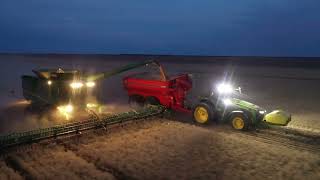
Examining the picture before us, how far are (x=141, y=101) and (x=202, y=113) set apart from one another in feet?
13.3

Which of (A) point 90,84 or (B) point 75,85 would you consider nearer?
(B) point 75,85

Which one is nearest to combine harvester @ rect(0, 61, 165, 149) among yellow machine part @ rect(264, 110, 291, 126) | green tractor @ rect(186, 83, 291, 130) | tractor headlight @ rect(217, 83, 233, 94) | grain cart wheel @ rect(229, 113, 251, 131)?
green tractor @ rect(186, 83, 291, 130)

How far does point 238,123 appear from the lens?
13.5 metres

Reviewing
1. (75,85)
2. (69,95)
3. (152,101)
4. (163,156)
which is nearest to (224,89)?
(152,101)

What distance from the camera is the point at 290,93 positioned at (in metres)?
25.2

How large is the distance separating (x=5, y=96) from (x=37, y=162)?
13.7 metres

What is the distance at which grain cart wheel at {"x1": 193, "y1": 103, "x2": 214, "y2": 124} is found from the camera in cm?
1412

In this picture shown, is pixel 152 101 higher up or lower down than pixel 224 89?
lower down

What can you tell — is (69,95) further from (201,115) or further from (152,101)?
(201,115)

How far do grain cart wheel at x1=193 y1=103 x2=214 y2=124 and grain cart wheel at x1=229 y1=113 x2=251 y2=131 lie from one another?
89 cm

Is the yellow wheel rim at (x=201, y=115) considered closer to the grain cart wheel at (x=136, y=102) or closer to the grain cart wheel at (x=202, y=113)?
the grain cart wheel at (x=202, y=113)

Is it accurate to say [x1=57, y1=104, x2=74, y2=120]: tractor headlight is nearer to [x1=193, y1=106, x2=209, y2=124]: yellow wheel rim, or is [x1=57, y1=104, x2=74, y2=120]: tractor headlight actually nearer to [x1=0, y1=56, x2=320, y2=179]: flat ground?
[x1=0, y1=56, x2=320, y2=179]: flat ground

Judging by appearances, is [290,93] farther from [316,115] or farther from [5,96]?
[5,96]

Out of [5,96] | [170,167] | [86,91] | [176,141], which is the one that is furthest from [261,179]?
[5,96]
